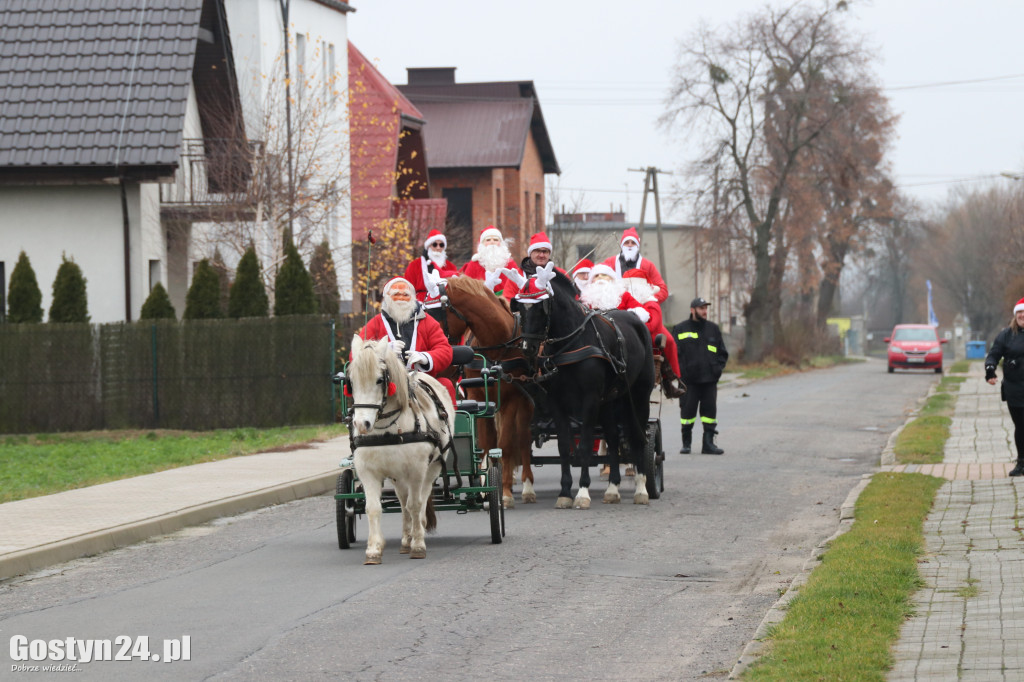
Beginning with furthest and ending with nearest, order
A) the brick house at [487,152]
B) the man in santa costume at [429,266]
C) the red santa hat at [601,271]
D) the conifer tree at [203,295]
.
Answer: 1. the brick house at [487,152]
2. the conifer tree at [203,295]
3. the red santa hat at [601,271]
4. the man in santa costume at [429,266]

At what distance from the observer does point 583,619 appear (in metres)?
8.13

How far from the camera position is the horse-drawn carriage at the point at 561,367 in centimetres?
1248

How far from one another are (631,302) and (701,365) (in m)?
5.00

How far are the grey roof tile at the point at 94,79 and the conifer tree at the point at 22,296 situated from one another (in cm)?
295

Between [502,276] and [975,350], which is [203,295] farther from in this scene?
[975,350]

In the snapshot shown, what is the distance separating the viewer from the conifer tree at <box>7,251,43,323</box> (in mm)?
26172

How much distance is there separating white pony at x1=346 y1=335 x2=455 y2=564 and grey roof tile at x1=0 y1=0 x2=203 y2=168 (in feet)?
62.4

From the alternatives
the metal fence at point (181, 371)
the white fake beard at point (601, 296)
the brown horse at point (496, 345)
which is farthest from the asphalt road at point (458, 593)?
the metal fence at point (181, 371)

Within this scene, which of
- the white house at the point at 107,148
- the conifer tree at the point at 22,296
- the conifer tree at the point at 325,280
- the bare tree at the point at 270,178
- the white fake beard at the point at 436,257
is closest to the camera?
the white fake beard at the point at 436,257

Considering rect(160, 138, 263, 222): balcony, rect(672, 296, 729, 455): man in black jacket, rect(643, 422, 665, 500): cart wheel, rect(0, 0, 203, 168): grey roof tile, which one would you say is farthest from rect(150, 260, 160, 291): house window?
rect(643, 422, 665, 500): cart wheel

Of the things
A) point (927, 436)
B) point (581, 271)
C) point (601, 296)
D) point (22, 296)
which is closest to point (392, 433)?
point (601, 296)

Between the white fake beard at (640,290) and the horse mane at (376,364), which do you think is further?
the white fake beard at (640,290)

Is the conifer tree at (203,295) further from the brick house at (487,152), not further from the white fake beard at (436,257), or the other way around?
the brick house at (487,152)

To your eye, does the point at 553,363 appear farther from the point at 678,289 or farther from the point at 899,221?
the point at 678,289
